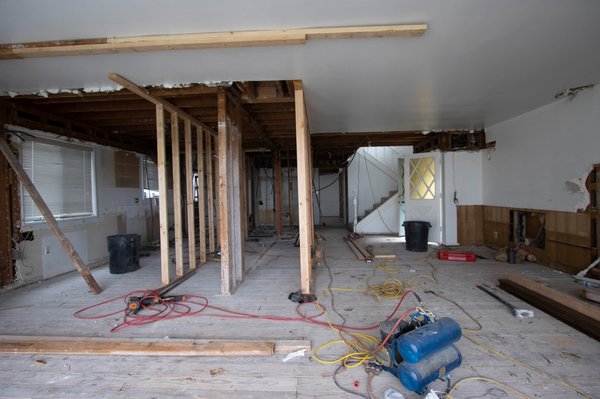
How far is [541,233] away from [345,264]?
11.6 ft

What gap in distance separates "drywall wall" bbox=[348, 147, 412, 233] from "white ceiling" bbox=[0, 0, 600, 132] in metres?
5.79

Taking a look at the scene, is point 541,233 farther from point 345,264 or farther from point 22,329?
point 22,329

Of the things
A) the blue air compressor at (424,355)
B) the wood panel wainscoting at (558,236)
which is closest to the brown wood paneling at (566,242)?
the wood panel wainscoting at (558,236)

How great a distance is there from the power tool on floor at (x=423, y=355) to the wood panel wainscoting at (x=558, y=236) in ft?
11.8

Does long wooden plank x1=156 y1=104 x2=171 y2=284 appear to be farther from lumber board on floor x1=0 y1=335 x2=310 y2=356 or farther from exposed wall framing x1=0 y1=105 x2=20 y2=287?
exposed wall framing x1=0 y1=105 x2=20 y2=287

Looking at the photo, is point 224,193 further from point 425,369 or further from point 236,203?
A: point 425,369

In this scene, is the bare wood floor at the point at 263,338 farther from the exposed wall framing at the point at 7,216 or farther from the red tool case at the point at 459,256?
the red tool case at the point at 459,256

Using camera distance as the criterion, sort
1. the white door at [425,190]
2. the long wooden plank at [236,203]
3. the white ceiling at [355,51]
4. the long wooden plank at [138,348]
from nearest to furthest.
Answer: the white ceiling at [355,51] < the long wooden plank at [138,348] < the long wooden plank at [236,203] < the white door at [425,190]

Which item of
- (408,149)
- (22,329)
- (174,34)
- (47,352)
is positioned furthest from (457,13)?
(408,149)

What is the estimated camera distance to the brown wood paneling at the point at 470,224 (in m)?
6.22

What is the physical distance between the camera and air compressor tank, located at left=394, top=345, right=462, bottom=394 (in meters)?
1.58

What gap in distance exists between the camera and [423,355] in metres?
1.57

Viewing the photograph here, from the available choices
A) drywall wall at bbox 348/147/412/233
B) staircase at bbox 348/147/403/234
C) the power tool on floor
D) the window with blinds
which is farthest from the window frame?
drywall wall at bbox 348/147/412/233

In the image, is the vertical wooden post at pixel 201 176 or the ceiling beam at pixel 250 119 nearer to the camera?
the ceiling beam at pixel 250 119
